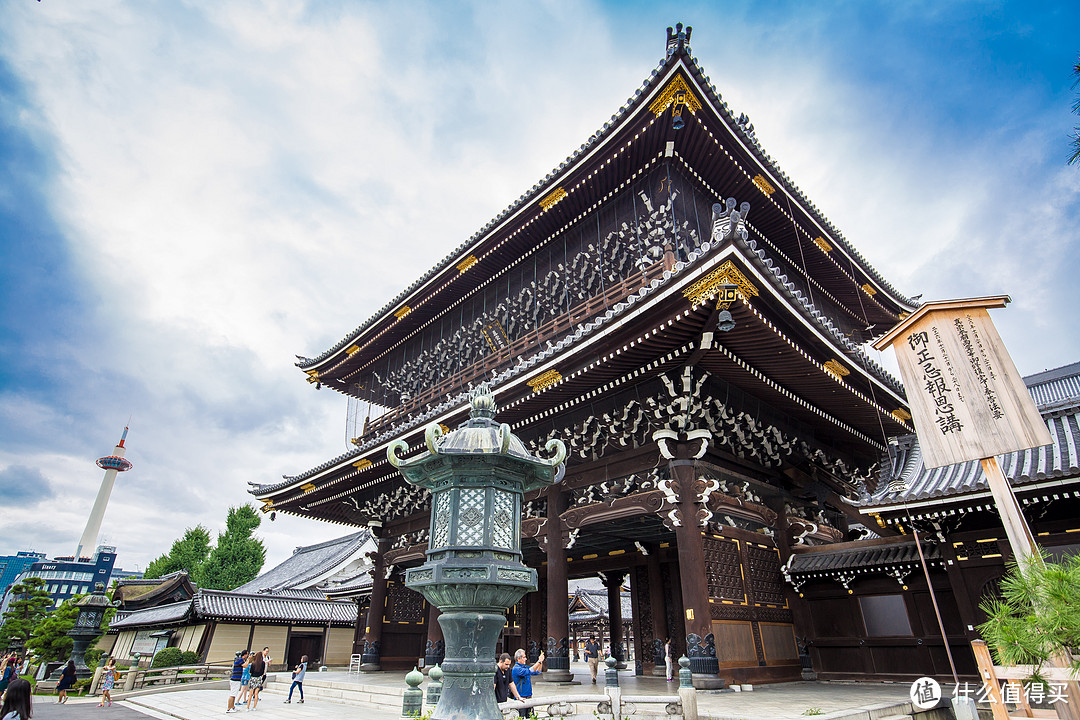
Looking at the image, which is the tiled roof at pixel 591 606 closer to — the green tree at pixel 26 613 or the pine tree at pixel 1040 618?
the green tree at pixel 26 613

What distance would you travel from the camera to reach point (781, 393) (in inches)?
441

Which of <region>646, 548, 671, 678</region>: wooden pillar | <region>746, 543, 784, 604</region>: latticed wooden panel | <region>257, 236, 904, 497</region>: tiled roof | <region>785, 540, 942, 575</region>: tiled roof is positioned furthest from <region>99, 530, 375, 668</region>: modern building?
<region>785, 540, 942, 575</region>: tiled roof

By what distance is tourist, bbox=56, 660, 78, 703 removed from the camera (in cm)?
1869

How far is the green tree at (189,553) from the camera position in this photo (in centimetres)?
4259

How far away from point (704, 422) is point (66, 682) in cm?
2466

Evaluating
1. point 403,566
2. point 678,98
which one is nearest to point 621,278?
point 678,98

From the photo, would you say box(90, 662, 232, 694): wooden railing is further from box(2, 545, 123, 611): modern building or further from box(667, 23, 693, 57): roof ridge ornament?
box(2, 545, 123, 611): modern building

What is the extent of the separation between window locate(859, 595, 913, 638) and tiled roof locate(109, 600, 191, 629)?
2769 centimetres

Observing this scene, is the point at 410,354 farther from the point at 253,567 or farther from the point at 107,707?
the point at 253,567

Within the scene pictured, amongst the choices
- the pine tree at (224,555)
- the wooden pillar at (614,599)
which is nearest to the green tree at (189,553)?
the pine tree at (224,555)

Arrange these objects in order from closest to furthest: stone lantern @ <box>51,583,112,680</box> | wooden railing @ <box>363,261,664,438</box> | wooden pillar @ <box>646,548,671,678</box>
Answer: wooden railing @ <box>363,261,664,438</box>
wooden pillar @ <box>646,548,671,678</box>
stone lantern @ <box>51,583,112,680</box>

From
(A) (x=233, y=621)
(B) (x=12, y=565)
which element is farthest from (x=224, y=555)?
(B) (x=12, y=565)

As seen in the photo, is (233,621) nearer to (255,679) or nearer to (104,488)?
(255,679)

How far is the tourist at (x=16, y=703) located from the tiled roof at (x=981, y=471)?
13.0 metres
